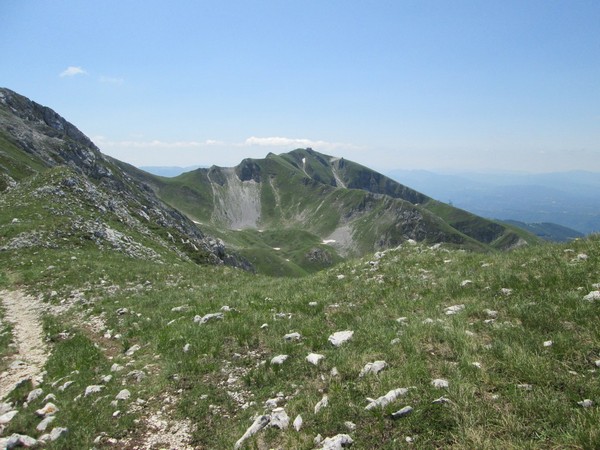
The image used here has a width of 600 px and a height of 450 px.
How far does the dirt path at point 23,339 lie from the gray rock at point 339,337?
354 inches

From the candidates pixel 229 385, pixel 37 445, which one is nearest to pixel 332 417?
pixel 229 385

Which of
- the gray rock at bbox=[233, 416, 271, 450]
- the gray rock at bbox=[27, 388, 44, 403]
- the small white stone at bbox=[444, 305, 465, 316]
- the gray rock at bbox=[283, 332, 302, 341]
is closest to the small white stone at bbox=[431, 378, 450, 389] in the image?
the gray rock at bbox=[233, 416, 271, 450]

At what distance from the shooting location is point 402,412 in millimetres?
6324

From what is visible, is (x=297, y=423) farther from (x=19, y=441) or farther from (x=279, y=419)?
(x=19, y=441)

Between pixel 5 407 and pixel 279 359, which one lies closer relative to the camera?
pixel 5 407

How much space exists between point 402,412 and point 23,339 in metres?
15.4

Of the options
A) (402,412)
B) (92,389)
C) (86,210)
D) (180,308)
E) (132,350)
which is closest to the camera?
(402,412)

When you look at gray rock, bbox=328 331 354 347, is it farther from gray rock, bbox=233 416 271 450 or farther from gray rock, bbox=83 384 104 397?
gray rock, bbox=83 384 104 397

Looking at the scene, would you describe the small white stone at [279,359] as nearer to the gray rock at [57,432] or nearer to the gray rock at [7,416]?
the gray rock at [57,432]

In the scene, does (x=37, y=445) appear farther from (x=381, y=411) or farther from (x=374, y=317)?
(x=374, y=317)

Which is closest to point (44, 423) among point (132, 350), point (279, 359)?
point (132, 350)

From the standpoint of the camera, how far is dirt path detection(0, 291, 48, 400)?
11.4 metres

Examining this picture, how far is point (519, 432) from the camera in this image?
5488 mm

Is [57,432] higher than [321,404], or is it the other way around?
[321,404]
